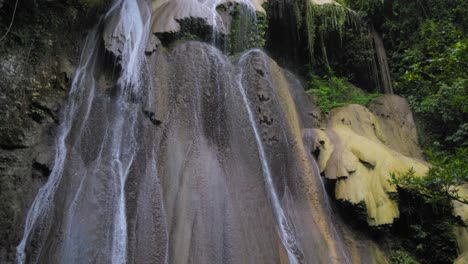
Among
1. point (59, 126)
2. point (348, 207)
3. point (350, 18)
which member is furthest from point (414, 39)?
point (59, 126)

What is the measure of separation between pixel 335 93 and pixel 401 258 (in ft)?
19.9

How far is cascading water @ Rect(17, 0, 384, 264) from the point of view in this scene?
5656 mm

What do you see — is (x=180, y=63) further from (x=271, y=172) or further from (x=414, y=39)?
(x=414, y=39)

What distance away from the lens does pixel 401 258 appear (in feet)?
26.3

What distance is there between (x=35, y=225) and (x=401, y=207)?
25.2 feet

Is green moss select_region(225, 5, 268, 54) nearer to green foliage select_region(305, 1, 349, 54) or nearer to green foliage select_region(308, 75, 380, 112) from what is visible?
green foliage select_region(305, 1, 349, 54)

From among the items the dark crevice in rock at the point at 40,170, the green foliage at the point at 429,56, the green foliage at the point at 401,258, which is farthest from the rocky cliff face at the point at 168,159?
the green foliage at the point at 429,56

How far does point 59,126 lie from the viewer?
22.2 feet

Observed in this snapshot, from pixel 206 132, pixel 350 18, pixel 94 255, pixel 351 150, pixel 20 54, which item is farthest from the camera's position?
pixel 350 18

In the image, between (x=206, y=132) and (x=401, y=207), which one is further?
(x=401, y=207)

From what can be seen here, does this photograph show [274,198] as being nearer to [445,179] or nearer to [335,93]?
[445,179]

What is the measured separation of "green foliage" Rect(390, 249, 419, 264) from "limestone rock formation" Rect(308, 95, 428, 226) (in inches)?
31.9

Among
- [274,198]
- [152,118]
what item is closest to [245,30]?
[152,118]

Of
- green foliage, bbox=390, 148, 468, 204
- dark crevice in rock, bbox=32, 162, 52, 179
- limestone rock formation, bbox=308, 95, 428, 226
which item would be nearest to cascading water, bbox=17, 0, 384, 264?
dark crevice in rock, bbox=32, 162, 52, 179
